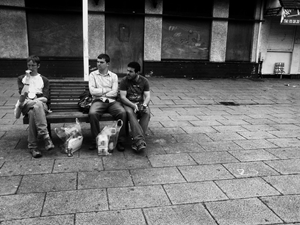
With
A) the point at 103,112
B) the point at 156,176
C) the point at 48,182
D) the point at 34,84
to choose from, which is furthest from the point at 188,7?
the point at 48,182

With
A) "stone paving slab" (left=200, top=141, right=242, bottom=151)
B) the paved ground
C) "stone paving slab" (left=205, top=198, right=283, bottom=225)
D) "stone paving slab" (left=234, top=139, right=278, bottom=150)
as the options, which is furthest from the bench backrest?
"stone paving slab" (left=205, top=198, right=283, bottom=225)

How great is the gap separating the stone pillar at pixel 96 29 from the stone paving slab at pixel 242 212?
9977 mm

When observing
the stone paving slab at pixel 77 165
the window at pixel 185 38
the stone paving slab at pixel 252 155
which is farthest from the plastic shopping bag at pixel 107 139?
the window at pixel 185 38

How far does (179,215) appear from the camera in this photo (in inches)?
114

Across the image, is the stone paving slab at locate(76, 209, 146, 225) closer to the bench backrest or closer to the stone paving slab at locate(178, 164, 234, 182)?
the stone paving slab at locate(178, 164, 234, 182)

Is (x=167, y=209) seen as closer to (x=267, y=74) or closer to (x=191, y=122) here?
(x=191, y=122)

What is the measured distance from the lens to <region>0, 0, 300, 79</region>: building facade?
11.5 m

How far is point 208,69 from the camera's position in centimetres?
1338

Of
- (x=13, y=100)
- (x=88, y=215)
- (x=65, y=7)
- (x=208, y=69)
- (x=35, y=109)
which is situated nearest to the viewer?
(x=88, y=215)

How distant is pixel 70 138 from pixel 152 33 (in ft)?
29.1

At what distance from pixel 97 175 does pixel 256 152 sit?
245cm

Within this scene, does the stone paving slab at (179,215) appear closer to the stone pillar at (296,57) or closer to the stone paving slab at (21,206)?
the stone paving slab at (21,206)

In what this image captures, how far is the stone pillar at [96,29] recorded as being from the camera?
1173 centimetres

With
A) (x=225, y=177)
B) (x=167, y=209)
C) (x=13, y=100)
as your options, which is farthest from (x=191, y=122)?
(x=13, y=100)
